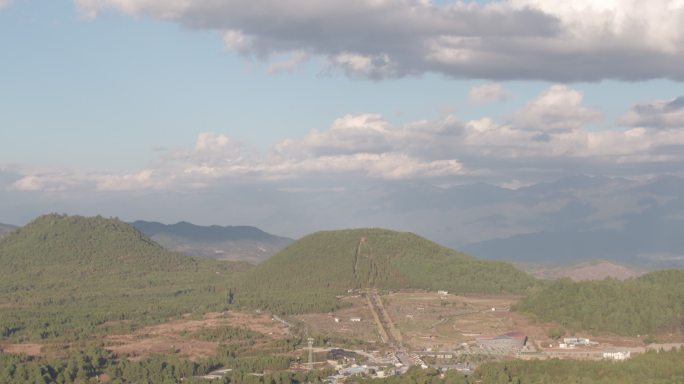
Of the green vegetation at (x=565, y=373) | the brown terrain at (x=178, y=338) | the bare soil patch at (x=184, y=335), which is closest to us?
the green vegetation at (x=565, y=373)

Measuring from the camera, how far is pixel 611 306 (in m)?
153

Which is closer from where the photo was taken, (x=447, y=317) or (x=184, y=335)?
(x=184, y=335)

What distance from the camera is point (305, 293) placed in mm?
188875

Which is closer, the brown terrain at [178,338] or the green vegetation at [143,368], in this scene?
the green vegetation at [143,368]

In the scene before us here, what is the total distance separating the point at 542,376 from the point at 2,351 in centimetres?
7135

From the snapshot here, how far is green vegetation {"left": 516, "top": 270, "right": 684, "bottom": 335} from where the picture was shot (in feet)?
480

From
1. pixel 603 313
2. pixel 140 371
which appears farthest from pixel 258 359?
pixel 603 313

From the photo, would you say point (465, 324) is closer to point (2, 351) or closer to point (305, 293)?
point (305, 293)

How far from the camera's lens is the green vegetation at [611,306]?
146250mm

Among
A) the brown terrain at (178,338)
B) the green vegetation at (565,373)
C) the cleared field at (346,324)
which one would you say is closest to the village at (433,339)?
the cleared field at (346,324)

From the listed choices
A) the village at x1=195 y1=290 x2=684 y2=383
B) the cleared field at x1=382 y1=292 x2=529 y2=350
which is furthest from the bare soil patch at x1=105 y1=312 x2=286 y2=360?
the cleared field at x1=382 y1=292 x2=529 y2=350

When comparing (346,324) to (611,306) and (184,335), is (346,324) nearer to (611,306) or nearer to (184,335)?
(184,335)

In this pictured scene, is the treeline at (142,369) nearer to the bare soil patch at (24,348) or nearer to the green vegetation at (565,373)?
the bare soil patch at (24,348)

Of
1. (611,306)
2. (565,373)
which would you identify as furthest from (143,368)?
(611,306)
